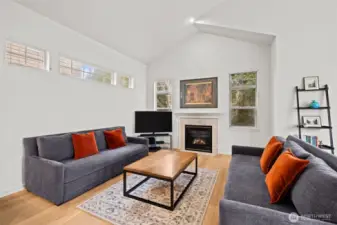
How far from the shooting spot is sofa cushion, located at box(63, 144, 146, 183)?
2251 mm

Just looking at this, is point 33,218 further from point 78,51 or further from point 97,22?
point 97,22

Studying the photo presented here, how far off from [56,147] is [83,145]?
396 millimetres

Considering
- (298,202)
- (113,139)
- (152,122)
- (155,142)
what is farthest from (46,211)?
(152,122)

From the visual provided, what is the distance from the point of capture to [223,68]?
15.1 ft

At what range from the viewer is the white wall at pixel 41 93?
2333 millimetres

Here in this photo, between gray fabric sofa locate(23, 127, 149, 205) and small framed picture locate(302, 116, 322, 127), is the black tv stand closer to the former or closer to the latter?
gray fabric sofa locate(23, 127, 149, 205)

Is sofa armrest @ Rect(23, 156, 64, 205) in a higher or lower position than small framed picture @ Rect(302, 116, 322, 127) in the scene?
lower

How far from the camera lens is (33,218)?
185cm

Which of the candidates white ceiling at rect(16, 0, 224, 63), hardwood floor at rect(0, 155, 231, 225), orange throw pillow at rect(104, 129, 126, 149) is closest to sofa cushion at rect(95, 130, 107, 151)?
orange throw pillow at rect(104, 129, 126, 149)

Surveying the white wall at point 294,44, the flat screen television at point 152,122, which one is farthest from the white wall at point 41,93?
the white wall at point 294,44

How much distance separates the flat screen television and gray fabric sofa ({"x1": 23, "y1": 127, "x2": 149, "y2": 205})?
180 cm

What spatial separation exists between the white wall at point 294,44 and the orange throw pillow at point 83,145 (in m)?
3.82

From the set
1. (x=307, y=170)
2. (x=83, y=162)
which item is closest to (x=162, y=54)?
(x=83, y=162)

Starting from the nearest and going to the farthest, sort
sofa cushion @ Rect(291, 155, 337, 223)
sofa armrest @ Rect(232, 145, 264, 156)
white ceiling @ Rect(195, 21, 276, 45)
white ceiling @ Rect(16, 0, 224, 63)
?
sofa cushion @ Rect(291, 155, 337, 223)
white ceiling @ Rect(16, 0, 224, 63)
sofa armrest @ Rect(232, 145, 264, 156)
white ceiling @ Rect(195, 21, 276, 45)
